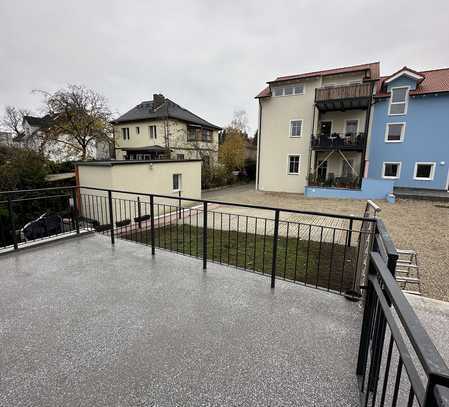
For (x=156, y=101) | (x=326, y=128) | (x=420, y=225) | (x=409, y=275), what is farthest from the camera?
(x=156, y=101)

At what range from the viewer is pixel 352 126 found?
563 inches

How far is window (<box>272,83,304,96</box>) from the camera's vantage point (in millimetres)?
14657

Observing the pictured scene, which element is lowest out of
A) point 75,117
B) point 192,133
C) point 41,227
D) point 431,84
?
point 41,227

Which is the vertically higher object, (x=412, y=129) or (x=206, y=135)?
(x=206, y=135)

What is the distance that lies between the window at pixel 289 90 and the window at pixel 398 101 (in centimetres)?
492

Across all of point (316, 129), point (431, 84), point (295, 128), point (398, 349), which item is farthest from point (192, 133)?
point (398, 349)

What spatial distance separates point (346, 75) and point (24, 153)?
53.8 ft

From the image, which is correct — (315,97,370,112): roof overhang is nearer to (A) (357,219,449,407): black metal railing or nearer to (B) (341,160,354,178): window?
(B) (341,160,354,178): window

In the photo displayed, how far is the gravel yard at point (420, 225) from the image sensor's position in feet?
14.0

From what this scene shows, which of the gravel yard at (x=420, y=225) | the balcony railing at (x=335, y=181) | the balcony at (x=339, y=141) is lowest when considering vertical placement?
the gravel yard at (x=420, y=225)

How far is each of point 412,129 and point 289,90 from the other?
7.24 metres

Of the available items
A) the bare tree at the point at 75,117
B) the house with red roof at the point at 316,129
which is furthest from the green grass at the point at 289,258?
the bare tree at the point at 75,117

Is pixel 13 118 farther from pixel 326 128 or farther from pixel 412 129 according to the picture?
pixel 412 129

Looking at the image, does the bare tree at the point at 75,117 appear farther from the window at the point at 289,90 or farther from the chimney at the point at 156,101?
the window at the point at 289,90
